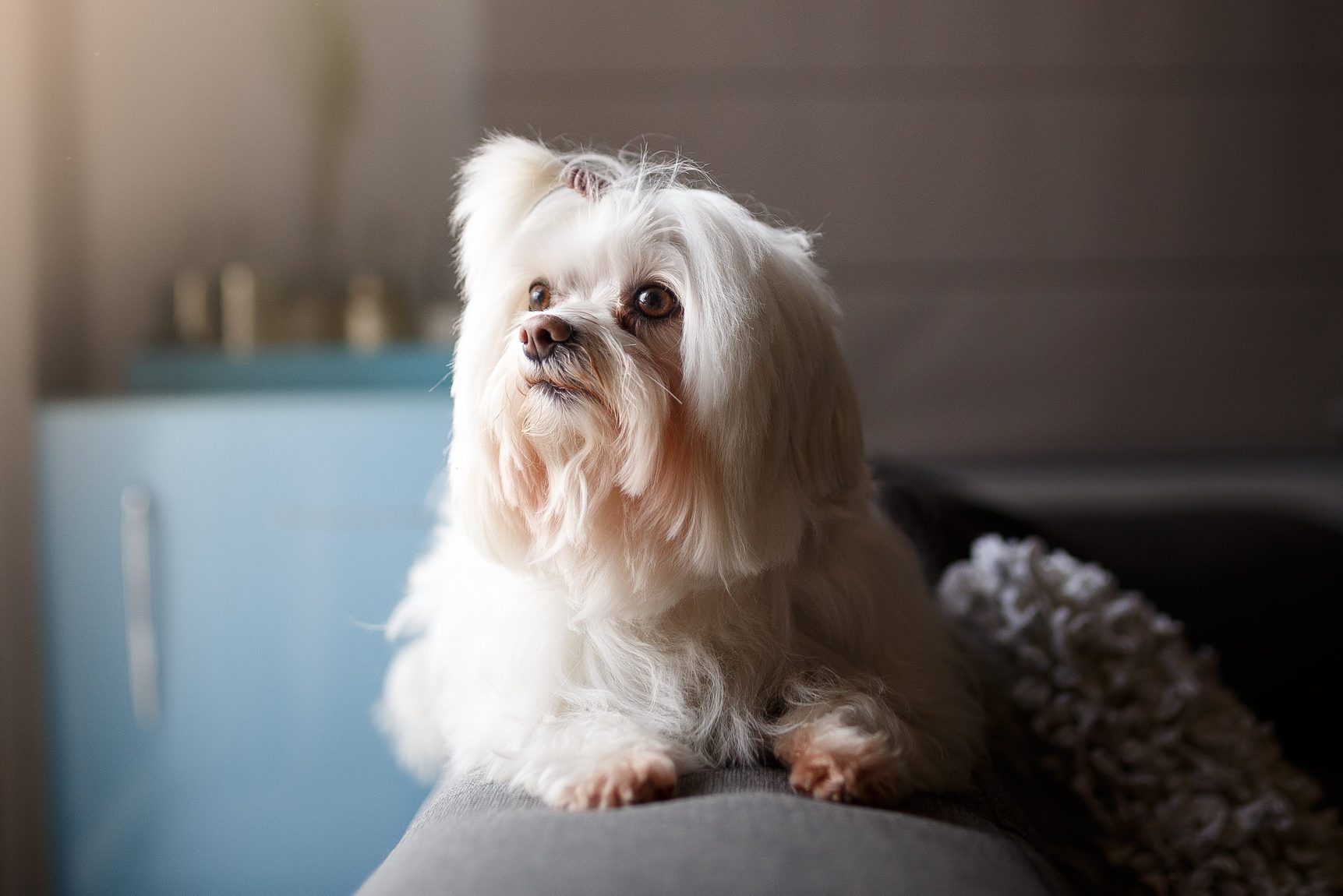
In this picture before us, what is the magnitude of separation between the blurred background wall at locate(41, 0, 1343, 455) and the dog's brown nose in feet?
5.68

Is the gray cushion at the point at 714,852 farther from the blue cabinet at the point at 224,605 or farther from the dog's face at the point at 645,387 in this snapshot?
the blue cabinet at the point at 224,605

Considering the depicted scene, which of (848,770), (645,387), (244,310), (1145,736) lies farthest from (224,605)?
(1145,736)

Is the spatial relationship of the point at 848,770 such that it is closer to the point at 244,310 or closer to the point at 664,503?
the point at 664,503

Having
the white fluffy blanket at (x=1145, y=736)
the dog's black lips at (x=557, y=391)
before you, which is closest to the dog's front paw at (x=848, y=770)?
the dog's black lips at (x=557, y=391)

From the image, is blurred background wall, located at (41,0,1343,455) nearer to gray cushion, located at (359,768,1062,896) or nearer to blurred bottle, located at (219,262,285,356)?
blurred bottle, located at (219,262,285,356)

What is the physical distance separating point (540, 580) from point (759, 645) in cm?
23

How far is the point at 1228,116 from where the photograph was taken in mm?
2848

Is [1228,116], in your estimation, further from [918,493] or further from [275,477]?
[275,477]

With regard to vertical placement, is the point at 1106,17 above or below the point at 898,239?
above

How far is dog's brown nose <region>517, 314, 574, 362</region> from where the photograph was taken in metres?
1.00

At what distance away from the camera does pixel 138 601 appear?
1.98m

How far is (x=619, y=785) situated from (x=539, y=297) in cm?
50

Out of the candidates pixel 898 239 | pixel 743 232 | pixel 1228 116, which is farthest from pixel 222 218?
pixel 1228 116

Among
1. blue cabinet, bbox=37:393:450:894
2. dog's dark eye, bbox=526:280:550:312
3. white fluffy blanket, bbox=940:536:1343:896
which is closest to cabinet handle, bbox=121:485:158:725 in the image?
blue cabinet, bbox=37:393:450:894
